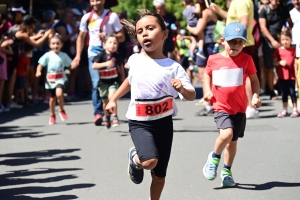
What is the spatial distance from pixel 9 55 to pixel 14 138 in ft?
15.0

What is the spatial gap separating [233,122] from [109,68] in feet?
16.0

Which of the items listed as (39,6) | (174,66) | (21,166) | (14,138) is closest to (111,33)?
(14,138)

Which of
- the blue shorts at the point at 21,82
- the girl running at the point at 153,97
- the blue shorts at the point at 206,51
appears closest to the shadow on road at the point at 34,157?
the girl running at the point at 153,97

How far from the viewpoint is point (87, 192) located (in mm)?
7773

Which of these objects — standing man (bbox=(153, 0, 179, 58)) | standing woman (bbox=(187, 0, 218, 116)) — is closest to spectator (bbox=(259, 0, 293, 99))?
standing woman (bbox=(187, 0, 218, 116))

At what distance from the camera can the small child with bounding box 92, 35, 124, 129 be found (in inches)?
496

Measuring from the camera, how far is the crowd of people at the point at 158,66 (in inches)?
263

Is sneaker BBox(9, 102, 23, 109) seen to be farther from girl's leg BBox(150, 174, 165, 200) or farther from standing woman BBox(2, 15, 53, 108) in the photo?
girl's leg BBox(150, 174, 165, 200)

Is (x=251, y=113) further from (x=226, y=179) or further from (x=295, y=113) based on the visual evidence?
(x=226, y=179)

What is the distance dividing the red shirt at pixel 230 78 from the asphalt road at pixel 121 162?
0.78 metres

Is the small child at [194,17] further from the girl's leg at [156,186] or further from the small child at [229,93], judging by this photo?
the girl's leg at [156,186]

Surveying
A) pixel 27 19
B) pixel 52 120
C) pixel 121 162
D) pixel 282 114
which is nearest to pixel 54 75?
pixel 52 120

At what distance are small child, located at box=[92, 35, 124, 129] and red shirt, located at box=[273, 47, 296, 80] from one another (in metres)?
2.85

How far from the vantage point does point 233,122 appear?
26.5 feet
